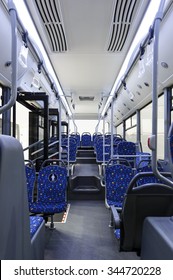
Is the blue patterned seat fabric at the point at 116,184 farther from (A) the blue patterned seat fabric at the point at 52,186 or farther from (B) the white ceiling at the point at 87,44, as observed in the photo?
(B) the white ceiling at the point at 87,44

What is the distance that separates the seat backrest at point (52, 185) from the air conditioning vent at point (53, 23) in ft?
6.64

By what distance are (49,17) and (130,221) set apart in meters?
2.67

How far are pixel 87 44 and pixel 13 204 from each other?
11.1 ft

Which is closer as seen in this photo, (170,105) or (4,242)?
(4,242)

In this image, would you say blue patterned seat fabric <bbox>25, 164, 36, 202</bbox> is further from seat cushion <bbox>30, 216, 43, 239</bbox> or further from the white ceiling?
the white ceiling

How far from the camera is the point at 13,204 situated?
134 cm

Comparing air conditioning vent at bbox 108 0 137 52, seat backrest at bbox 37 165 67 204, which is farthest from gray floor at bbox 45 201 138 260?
air conditioning vent at bbox 108 0 137 52

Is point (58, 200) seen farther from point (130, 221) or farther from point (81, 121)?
point (81, 121)

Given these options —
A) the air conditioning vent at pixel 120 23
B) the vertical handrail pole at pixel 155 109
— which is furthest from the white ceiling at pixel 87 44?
the vertical handrail pole at pixel 155 109

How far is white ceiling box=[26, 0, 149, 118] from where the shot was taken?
2926 millimetres

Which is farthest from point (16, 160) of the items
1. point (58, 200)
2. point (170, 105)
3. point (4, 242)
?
point (170, 105)

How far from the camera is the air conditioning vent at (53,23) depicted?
2.80 meters

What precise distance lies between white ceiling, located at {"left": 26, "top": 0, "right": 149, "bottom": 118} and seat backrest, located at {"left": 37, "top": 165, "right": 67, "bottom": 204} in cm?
209
